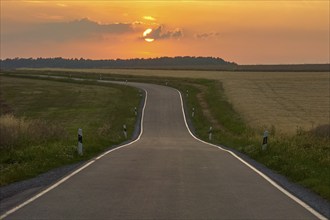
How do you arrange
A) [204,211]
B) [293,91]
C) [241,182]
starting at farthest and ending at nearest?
[293,91]
[241,182]
[204,211]

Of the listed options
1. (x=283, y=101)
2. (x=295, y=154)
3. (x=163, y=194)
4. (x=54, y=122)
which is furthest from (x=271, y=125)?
(x=163, y=194)

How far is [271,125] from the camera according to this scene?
34.0 m

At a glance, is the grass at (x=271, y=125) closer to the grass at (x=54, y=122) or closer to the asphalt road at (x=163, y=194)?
the asphalt road at (x=163, y=194)

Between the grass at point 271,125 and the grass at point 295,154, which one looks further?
the grass at point 271,125

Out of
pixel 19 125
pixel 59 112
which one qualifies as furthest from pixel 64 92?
pixel 19 125

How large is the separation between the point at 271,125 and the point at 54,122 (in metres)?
18.3

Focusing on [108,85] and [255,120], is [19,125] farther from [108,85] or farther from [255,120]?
[108,85]

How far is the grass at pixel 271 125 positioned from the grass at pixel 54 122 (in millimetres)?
6796

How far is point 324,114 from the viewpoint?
140ft

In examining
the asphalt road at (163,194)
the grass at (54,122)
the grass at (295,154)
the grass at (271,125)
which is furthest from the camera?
the grass at (54,122)

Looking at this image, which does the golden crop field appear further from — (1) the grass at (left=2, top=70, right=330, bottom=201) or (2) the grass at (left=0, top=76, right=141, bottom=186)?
(2) the grass at (left=0, top=76, right=141, bottom=186)

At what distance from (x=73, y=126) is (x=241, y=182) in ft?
93.8

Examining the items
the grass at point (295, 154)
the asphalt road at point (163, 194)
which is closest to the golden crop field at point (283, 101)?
the grass at point (295, 154)

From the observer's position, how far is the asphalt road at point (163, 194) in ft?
24.5
